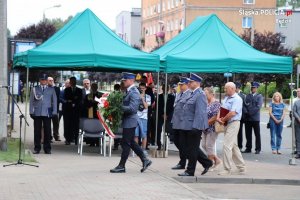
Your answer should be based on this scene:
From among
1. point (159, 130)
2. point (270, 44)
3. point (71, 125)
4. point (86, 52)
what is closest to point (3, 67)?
point (86, 52)

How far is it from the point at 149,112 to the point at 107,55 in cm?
307

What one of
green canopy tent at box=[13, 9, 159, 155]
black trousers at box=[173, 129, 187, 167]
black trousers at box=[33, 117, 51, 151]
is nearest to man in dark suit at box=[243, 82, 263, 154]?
green canopy tent at box=[13, 9, 159, 155]

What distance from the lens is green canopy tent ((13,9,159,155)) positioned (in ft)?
54.7

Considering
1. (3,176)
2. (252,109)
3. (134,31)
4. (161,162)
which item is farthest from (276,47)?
(134,31)

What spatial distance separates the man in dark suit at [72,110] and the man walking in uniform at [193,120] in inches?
291

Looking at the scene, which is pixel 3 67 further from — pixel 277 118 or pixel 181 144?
pixel 277 118

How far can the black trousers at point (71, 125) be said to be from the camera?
20641mm

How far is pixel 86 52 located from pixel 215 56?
3.27 meters

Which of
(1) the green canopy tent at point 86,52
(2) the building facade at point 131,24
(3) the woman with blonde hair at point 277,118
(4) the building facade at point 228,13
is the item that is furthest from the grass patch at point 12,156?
(2) the building facade at point 131,24

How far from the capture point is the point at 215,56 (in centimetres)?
1773

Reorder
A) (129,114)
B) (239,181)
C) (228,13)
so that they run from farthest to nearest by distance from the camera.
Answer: (228,13)
(239,181)
(129,114)

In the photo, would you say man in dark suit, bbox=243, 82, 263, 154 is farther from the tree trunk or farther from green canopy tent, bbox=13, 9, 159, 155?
the tree trunk

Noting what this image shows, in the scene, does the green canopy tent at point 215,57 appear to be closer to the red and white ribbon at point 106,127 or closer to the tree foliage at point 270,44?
the red and white ribbon at point 106,127

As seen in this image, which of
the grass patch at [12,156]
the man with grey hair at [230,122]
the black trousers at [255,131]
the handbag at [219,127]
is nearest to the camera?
the man with grey hair at [230,122]
